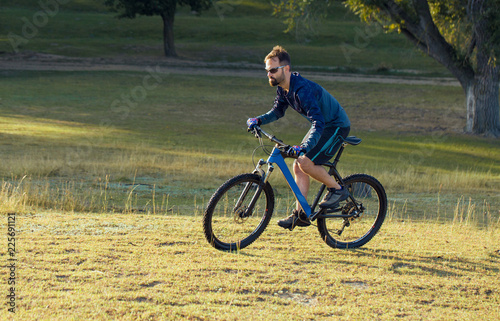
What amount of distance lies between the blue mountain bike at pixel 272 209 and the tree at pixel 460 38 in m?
15.3

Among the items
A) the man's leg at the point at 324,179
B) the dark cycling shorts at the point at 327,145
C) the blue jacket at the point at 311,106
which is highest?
the blue jacket at the point at 311,106

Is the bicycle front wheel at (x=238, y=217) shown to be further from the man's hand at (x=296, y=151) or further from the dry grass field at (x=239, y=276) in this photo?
the man's hand at (x=296, y=151)

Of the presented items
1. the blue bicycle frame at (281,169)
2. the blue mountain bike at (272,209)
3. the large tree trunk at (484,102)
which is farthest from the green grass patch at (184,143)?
the blue bicycle frame at (281,169)

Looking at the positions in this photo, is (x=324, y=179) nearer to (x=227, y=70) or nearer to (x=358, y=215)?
(x=358, y=215)

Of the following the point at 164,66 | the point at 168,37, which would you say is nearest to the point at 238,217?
the point at 164,66

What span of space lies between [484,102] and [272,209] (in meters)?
18.4

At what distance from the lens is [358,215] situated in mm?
6551

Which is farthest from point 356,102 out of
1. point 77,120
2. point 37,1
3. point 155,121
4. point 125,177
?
point 37,1

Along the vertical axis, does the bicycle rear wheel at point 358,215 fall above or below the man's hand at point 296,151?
below

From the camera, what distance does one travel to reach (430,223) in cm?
823

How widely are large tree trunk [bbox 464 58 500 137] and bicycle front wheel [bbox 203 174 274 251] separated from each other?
706 inches

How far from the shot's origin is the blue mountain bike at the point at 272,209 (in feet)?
19.3

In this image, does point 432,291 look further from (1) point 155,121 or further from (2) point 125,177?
(1) point 155,121

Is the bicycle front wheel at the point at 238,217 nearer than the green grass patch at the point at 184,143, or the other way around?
the bicycle front wheel at the point at 238,217
